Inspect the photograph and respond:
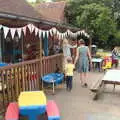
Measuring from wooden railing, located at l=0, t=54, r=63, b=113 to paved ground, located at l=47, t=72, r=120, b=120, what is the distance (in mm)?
754

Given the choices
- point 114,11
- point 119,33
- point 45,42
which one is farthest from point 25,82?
point 114,11

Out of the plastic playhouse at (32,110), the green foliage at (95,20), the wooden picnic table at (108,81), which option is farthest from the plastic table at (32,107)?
the green foliage at (95,20)

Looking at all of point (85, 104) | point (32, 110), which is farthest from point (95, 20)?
point (32, 110)

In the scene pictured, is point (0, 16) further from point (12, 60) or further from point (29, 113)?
point (12, 60)

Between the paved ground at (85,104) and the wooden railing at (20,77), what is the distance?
0.75m

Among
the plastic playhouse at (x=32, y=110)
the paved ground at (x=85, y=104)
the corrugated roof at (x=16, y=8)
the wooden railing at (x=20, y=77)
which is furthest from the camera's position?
the corrugated roof at (x=16, y=8)

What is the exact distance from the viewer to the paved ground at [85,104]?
6.10 meters

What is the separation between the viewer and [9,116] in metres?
4.76

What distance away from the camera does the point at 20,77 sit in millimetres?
7160

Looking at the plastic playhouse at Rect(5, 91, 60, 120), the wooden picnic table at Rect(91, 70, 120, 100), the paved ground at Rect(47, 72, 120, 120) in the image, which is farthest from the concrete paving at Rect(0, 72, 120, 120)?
the plastic playhouse at Rect(5, 91, 60, 120)

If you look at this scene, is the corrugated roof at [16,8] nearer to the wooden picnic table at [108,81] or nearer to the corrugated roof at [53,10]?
the wooden picnic table at [108,81]

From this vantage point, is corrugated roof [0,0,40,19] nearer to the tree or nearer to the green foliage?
the green foliage

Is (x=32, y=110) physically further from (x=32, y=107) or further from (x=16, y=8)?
(x=16, y=8)

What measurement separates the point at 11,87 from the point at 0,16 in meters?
1.88
